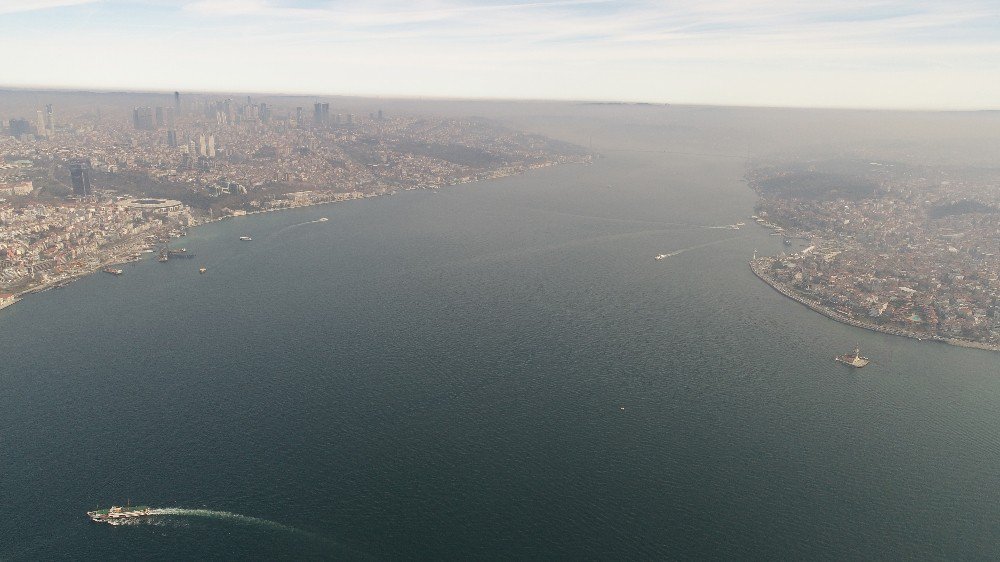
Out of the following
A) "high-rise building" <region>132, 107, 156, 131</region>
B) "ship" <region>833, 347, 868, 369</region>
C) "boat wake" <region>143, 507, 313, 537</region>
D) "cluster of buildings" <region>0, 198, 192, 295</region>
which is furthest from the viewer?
A: "high-rise building" <region>132, 107, 156, 131</region>

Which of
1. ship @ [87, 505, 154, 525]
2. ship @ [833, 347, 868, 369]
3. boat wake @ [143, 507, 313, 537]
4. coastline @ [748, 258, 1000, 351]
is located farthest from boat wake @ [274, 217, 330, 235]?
ship @ [833, 347, 868, 369]

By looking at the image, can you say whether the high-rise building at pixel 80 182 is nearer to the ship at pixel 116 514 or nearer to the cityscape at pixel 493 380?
the cityscape at pixel 493 380

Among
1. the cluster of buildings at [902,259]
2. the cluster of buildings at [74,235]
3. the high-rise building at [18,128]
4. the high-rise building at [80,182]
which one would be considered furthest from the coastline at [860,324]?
the high-rise building at [18,128]

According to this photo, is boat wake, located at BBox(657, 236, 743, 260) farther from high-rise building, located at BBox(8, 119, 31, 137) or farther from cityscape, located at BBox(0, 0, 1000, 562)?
high-rise building, located at BBox(8, 119, 31, 137)

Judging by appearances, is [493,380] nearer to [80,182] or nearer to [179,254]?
[179,254]

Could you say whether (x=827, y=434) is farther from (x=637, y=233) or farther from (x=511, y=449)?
(x=637, y=233)

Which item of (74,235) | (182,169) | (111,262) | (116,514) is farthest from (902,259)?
(182,169)

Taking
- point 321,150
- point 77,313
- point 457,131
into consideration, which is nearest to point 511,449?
point 77,313

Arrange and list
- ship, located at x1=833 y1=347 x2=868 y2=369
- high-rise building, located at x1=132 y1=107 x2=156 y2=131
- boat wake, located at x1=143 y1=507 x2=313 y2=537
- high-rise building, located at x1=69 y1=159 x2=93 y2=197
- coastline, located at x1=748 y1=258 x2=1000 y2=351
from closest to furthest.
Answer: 1. boat wake, located at x1=143 y1=507 x2=313 y2=537
2. ship, located at x1=833 y1=347 x2=868 y2=369
3. coastline, located at x1=748 y1=258 x2=1000 y2=351
4. high-rise building, located at x1=69 y1=159 x2=93 y2=197
5. high-rise building, located at x1=132 y1=107 x2=156 y2=131
